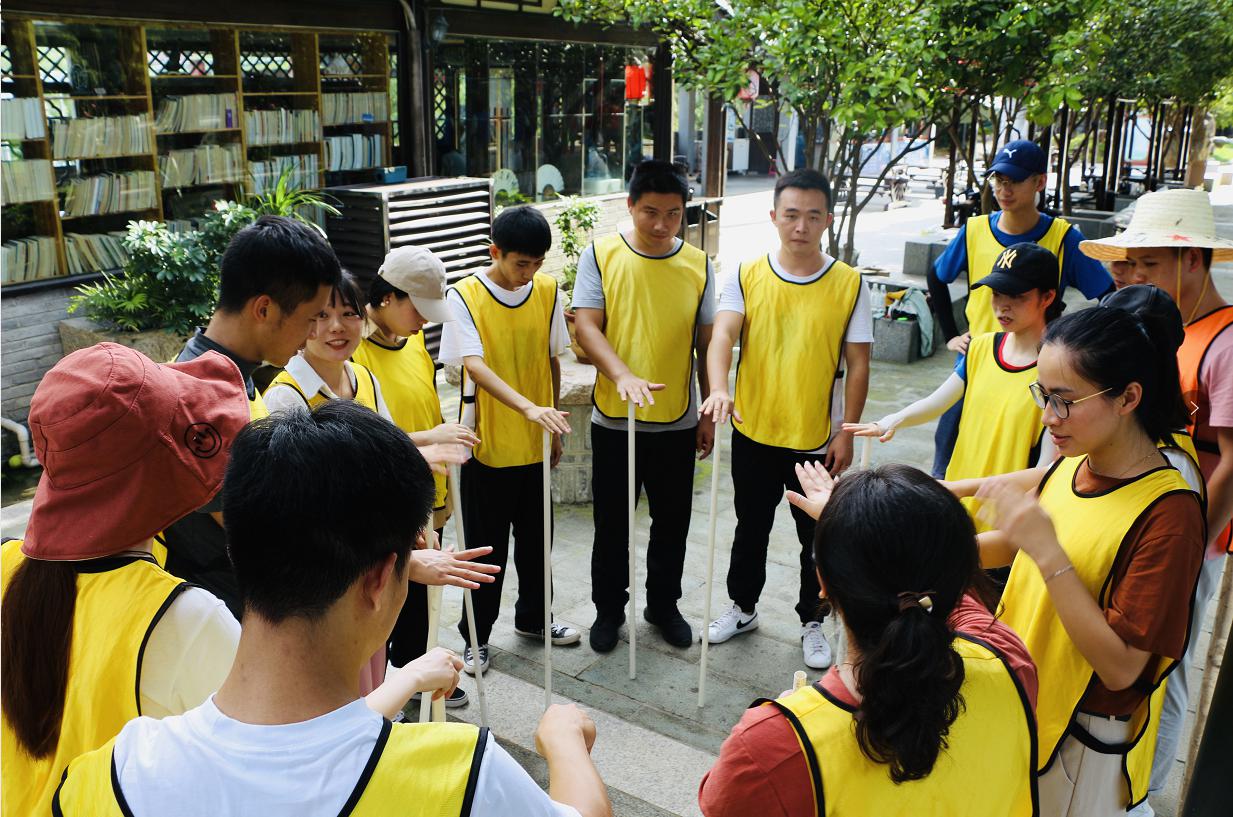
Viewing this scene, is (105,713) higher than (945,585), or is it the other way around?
(945,585)

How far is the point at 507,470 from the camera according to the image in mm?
3967

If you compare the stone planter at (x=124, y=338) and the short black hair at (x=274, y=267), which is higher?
the short black hair at (x=274, y=267)

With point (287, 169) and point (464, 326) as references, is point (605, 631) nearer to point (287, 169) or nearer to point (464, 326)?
point (464, 326)

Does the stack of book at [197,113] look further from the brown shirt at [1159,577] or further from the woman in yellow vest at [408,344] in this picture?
the brown shirt at [1159,577]

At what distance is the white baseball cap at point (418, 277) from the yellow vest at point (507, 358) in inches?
18.2

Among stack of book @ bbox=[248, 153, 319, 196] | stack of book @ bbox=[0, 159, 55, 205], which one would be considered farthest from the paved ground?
stack of book @ bbox=[248, 153, 319, 196]

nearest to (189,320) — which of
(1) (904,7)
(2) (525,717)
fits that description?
(2) (525,717)

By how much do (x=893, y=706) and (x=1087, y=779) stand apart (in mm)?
1110

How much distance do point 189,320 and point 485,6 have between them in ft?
16.2

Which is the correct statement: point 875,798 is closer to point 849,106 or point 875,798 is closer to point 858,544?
point 858,544

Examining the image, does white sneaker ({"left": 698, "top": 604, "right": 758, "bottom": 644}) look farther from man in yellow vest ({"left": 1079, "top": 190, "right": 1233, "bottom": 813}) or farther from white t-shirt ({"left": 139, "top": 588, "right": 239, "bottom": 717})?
white t-shirt ({"left": 139, "top": 588, "right": 239, "bottom": 717})

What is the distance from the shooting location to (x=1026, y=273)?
11.1 ft

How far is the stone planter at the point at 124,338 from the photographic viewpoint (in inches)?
268

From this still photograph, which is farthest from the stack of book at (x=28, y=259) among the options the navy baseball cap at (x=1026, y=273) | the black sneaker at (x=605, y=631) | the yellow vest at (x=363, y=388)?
the navy baseball cap at (x=1026, y=273)
